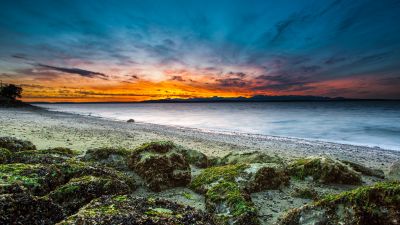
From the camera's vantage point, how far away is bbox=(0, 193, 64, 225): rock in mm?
2845

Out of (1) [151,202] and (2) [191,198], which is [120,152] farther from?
(1) [151,202]

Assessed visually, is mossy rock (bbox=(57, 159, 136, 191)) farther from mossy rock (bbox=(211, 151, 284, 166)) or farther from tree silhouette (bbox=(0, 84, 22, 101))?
tree silhouette (bbox=(0, 84, 22, 101))

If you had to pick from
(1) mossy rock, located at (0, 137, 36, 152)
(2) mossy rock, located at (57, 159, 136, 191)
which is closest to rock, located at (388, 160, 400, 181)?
(2) mossy rock, located at (57, 159, 136, 191)

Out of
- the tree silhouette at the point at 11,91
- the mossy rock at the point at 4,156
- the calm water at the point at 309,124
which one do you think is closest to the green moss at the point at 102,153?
the mossy rock at the point at 4,156

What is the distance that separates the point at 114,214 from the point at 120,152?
204 inches

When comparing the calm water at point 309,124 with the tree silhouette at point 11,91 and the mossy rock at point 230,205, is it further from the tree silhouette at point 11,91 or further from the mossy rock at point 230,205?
the tree silhouette at point 11,91

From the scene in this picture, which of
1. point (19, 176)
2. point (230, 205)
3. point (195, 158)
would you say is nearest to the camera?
point (19, 176)

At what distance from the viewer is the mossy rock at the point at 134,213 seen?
2.90 metres

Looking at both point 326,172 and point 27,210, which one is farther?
point 326,172

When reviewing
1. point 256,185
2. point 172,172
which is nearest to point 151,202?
point 172,172

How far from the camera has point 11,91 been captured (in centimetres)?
8862

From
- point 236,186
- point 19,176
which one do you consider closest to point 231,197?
point 236,186

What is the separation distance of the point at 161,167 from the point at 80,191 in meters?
2.48

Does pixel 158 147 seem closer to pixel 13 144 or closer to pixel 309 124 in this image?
pixel 13 144
